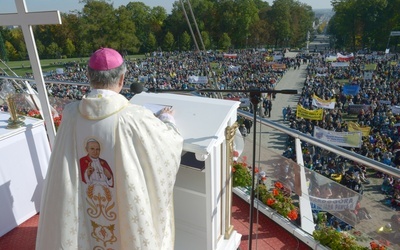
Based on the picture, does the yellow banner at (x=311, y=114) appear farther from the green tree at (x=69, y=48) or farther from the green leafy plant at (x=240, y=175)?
the green tree at (x=69, y=48)

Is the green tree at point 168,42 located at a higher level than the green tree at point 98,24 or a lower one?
lower

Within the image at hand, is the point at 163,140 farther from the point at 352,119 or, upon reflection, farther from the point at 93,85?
the point at 352,119

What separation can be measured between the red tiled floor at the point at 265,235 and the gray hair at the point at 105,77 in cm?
175

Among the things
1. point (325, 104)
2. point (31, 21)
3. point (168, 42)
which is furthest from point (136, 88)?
point (168, 42)

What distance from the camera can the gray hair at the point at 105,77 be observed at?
62.7 inches

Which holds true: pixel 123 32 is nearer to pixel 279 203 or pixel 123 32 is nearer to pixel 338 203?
pixel 279 203

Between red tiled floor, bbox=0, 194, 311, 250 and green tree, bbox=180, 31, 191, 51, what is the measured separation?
49.9 m

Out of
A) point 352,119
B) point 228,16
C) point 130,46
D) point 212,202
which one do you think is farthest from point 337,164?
point 228,16

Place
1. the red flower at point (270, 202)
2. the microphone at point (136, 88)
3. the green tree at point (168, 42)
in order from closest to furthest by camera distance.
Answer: the microphone at point (136, 88), the red flower at point (270, 202), the green tree at point (168, 42)

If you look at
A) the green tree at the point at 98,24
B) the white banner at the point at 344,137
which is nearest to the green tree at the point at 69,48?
the green tree at the point at 98,24

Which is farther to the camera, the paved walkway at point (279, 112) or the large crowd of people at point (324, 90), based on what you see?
the paved walkway at point (279, 112)

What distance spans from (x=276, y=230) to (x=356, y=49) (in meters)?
56.4

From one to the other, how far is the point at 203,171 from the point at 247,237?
1.10 meters

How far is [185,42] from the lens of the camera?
51.3m
